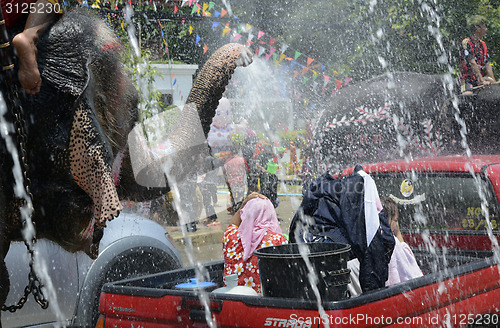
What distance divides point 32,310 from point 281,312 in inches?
104

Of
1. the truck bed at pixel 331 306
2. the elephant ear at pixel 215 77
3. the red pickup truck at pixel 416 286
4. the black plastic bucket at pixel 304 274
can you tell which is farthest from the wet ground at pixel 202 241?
the elephant ear at pixel 215 77

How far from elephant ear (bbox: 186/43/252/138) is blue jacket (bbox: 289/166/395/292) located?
1.44 m

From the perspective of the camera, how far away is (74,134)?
2.40 metres

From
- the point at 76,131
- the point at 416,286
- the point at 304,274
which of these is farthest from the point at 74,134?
the point at 416,286

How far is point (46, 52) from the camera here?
7.67ft

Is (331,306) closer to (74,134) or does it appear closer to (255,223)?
(74,134)

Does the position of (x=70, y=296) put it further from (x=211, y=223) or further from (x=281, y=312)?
(x=211, y=223)

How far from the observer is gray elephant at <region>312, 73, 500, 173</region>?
8188 mm

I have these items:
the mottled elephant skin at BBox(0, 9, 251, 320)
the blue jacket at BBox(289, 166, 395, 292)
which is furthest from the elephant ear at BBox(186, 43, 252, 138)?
the blue jacket at BBox(289, 166, 395, 292)

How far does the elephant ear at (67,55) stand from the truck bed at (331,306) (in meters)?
1.68

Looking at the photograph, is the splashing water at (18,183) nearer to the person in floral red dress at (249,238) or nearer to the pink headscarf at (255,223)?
the person in floral red dress at (249,238)

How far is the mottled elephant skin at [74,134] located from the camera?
2.36m

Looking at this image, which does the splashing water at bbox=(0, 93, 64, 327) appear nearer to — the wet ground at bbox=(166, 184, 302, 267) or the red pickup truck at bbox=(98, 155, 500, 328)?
the red pickup truck at bbox=(98, 155, 500, 328)

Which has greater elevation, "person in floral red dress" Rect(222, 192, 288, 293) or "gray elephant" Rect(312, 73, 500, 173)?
"gray elephant" Rect(312, 73, 500, 173)
